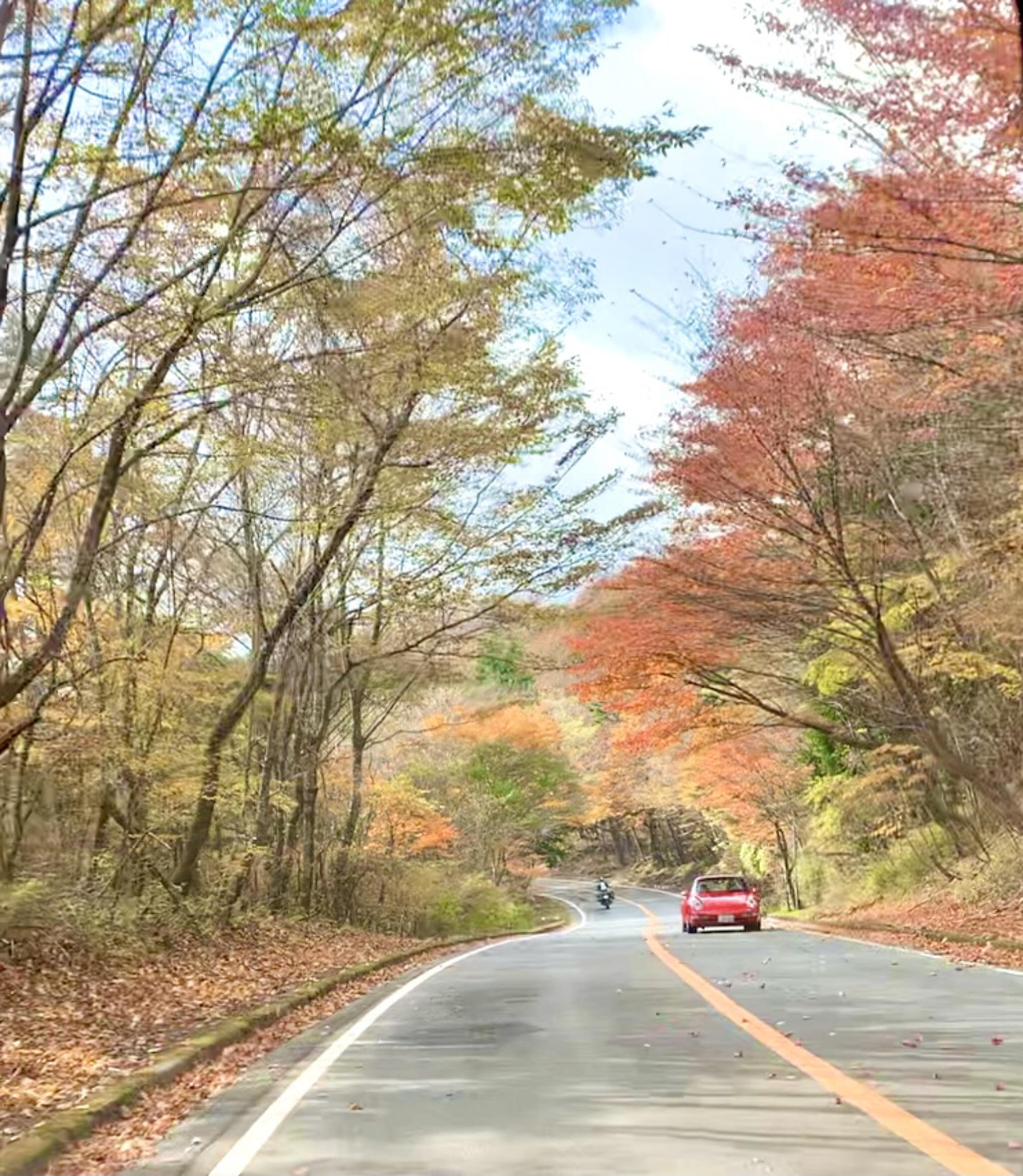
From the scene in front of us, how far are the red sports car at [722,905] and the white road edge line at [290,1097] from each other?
42.1 ft

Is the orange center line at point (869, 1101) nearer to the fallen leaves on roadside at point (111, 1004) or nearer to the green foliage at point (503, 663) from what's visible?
the fallen leaves on roadside at point (111, 1004)

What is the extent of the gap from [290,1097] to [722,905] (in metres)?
18.5

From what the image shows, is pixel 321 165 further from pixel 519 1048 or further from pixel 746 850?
pixel 746 850

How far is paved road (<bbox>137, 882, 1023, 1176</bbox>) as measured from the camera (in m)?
4.90

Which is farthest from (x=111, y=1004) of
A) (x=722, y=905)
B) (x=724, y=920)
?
(x=724, y=920)

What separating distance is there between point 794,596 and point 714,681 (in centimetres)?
347

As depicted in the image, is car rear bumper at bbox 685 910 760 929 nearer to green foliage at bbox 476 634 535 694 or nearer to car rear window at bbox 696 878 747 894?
car rear window at bbox 696 878 747 894

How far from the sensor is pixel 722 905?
77.7 ft

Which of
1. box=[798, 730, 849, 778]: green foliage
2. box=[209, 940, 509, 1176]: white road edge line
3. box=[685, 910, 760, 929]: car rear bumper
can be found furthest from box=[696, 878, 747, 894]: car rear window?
box=[209, 940, 509, 1176]: white road edge line

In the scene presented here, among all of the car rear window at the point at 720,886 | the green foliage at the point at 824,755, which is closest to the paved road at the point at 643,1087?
the car rear window at the point at 720,886

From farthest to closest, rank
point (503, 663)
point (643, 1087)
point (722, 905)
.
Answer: point (722, 905) → point (503, 663) → point (643, 1087)

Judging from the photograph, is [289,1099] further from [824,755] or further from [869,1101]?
[824,755]

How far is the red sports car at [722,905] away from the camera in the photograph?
23672 millimetres

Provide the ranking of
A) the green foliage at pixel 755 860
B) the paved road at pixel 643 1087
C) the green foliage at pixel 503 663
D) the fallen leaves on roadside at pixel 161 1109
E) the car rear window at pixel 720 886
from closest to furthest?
the paved road at pixel 643 1087 → the fallen leaves on roadside at pixel 161 1109 → the green foliage at pixel 503 663 → the car rear window at pixel 720 886 → the green foliage at pixel 755 860
